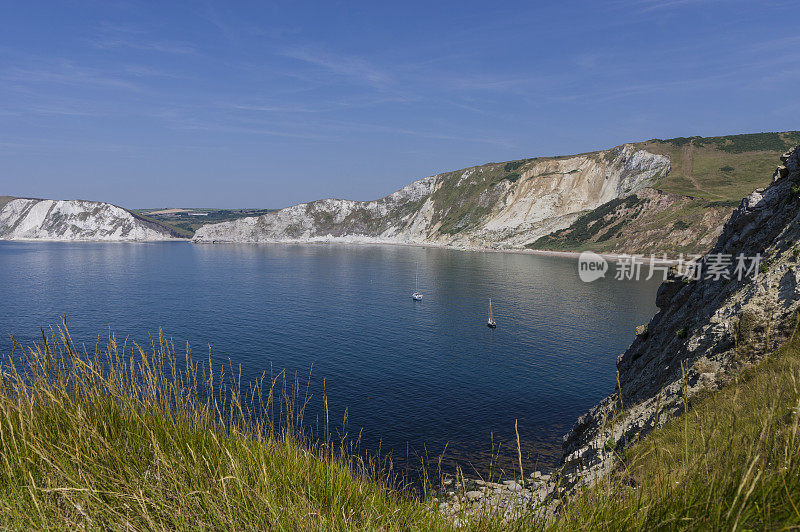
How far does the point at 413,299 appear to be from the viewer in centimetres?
8000

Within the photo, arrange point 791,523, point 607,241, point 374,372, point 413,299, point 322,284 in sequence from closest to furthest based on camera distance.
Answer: point 791,523, point 374,372, point 413,299, point 322,284, point 607,241

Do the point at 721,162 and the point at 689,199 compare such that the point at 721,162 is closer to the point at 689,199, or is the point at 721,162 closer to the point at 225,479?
the point at 689,199

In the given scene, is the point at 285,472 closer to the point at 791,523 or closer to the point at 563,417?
the point at 791,523

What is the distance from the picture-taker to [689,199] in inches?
5669

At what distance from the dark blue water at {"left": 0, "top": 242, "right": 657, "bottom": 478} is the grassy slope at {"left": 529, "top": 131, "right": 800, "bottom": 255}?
4058cm

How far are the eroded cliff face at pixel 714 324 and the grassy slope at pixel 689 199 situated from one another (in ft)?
369

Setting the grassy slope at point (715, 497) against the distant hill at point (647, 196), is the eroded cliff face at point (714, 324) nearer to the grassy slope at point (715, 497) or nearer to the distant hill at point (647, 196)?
the grassy slope at point (715, 497)

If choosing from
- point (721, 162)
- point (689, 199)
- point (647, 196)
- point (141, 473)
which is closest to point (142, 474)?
point (141, 473)

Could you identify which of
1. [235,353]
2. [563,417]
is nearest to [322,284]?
[235,353]

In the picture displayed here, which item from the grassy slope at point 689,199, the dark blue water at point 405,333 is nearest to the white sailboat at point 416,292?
the dark blue water at point 405,333

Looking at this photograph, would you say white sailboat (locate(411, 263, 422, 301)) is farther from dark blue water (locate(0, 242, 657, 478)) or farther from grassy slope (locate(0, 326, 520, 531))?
grassy slope (locate(0, 326, 520, 531))

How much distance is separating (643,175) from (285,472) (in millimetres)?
196555

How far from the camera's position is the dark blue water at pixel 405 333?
109 ft

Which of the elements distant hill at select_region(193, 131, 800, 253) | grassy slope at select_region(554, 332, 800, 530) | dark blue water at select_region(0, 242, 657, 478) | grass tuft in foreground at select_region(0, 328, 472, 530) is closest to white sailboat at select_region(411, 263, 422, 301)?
dark blue water at select_region(0, 242, 657, 478)
